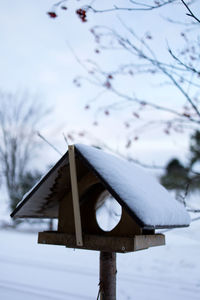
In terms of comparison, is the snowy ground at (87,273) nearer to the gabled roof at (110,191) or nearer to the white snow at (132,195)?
the gabled roof at (110,191)

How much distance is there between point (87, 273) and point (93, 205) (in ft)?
13.0

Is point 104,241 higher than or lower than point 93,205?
lower

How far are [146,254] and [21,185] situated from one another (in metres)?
6.36

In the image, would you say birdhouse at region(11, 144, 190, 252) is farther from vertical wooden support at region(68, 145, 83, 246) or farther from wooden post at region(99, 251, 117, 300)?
wooden post at region(99, 251, 117, 300)

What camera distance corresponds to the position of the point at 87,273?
5578 millimetres

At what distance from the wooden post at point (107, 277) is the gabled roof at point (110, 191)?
1.80 ft

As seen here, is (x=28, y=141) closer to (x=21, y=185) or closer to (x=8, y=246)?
(x=21, y=185)

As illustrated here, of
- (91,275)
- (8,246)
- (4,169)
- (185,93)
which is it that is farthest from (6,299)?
(4,169)

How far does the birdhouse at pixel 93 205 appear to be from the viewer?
5.36ft

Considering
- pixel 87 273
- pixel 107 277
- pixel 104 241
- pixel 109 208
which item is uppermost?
pixel 109 208

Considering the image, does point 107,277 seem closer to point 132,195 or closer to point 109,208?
point 132,195

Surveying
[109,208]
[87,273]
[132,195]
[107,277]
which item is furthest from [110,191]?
[87,273]

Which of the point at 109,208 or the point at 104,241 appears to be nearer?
the point at 104,241

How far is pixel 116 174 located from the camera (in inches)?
71.2
